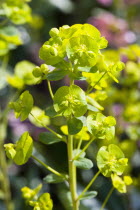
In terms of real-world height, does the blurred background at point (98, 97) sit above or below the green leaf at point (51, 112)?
below

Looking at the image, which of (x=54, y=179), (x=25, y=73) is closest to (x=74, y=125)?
(x=54, y=179)

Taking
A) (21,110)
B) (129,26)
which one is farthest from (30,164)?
(21,110)

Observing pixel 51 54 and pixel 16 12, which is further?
pixel 16 12

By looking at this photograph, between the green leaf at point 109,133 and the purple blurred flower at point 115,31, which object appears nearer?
the green leaf at point 109,133

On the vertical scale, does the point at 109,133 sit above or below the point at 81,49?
below

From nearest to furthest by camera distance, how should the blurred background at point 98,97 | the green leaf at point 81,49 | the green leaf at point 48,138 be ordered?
1. the green leaf at point 81,49
2. the green leaf at point 48,138
3. the blurred background at point 98,97

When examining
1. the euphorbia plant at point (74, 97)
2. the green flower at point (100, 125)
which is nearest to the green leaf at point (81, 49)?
the euphorbia plant at point (74, 97)

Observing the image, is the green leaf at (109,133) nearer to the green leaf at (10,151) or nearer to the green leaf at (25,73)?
the green leaf at (10,151)

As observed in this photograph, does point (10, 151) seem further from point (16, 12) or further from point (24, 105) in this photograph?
point (16, 12)
